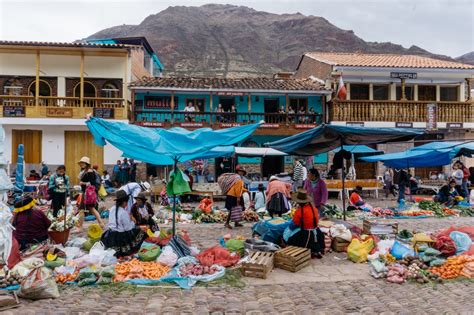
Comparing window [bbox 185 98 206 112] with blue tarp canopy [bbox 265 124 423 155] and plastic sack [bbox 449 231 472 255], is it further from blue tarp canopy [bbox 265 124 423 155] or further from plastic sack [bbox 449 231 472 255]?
plastic sack [bbox 449 231 472 255]

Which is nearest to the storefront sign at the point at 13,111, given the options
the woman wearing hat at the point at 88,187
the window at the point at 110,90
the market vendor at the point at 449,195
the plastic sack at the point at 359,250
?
the window at the point at 110,90

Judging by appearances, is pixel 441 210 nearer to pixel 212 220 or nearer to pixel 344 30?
pixel 212 220

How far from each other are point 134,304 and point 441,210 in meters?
11.4

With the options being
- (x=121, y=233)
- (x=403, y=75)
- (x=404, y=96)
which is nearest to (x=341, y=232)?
(x=121, y=233)

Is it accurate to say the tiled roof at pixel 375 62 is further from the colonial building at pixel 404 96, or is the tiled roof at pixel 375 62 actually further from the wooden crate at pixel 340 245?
the wooden crate at pixel 340 245

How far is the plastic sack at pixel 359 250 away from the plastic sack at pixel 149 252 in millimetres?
3359

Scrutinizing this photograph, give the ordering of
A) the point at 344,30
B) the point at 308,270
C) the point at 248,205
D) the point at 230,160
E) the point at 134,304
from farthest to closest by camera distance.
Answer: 1. the point at 344,30
2. the point at 230,160
3. the point at 248,205
4. the point at 308,270
5. the point at 134,304

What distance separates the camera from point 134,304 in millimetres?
4953

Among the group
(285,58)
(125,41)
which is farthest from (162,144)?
(285,58)

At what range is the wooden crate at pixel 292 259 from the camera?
630cm

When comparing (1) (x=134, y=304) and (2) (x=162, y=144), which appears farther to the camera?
(2) (x=162, y=144)

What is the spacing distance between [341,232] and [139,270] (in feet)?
12.9

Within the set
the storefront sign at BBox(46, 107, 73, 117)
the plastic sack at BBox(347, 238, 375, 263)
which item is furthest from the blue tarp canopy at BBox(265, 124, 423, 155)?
the storefront sign at BBox(46, 107, 73, 117)

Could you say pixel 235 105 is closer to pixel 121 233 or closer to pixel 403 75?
pixel 403 75
